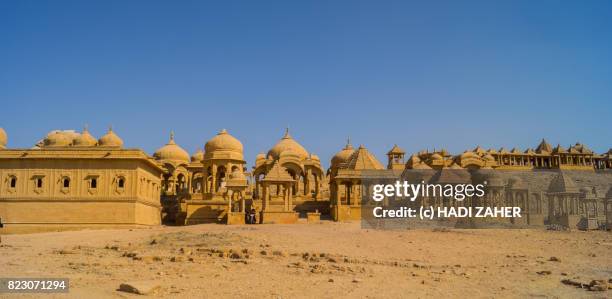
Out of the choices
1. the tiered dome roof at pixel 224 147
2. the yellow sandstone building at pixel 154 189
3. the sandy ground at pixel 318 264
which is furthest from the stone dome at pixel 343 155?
the sandy ground at pixel 318 264

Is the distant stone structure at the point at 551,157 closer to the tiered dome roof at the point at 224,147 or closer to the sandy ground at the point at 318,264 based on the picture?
the tiered dome roof at the point at 224,147

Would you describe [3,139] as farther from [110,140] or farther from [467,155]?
[467,155]

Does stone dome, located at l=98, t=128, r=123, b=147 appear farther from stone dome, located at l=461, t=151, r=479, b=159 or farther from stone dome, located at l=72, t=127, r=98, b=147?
stone dome, located at l=461, t=151, r=479, b=159

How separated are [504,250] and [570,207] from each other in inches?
783

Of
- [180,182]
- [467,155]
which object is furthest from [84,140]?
[467,155]

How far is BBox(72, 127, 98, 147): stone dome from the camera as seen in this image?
40.7 metres

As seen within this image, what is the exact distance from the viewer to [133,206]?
32938 mm

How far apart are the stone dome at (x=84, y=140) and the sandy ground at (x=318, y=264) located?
54.3 feet

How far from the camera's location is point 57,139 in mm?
40656

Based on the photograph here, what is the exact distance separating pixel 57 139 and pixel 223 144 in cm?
1224

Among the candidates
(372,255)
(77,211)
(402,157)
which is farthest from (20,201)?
(402,157)

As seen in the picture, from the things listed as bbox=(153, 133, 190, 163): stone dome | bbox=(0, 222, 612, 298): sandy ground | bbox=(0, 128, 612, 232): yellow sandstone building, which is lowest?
bbox=(0, 222, 612, 298): sandy ground

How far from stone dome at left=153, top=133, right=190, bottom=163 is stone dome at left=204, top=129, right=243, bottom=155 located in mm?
6671

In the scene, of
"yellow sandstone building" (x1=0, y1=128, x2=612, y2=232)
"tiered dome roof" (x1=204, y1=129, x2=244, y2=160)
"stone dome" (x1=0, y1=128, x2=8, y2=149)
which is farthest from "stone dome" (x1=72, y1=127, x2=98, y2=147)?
"tiered dome roof" (x1=204, y1=129, x2=244, y2=160)
